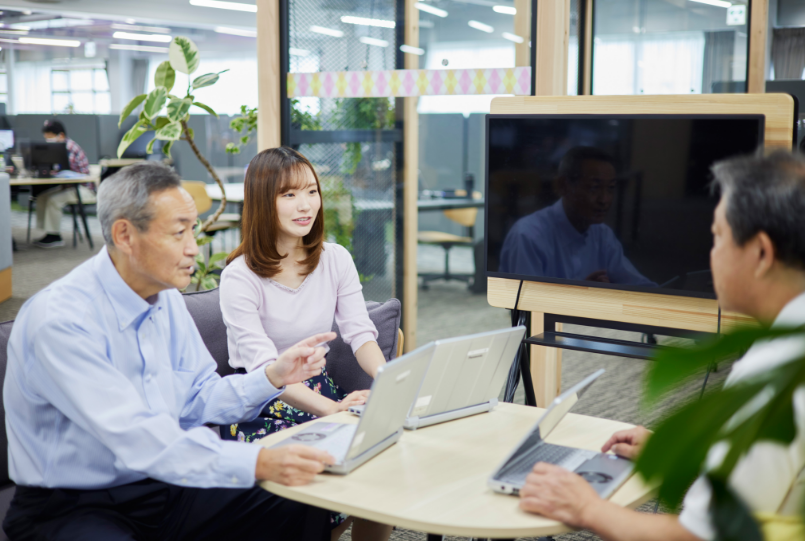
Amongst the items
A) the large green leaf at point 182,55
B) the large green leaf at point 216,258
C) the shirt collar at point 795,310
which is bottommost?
the large green leaf at point 216,258

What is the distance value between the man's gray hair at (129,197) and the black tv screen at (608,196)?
1.39 meters

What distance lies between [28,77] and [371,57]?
1343cm

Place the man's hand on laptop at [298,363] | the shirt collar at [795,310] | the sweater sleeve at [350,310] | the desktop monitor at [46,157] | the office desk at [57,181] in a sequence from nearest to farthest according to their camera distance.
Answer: the shirt collar at [795,310] < the man's hand on laptop at [298,363] < the sweater sleeve at [350,310] < the office desk at [57,181] < the desktop monitor at [46,157]

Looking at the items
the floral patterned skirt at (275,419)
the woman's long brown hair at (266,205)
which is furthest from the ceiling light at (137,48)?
the floral patterned skirt at (275,419)

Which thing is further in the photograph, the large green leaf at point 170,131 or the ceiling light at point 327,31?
the ceiling light at point 327,31

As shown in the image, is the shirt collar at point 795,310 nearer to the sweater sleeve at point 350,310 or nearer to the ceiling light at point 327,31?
the sweater sleeve at point 350,310

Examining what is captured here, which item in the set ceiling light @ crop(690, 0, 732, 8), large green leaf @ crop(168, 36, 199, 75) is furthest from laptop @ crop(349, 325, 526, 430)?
ceiling light @ crop(690, 0, 732, 8)

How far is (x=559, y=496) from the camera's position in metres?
1.29

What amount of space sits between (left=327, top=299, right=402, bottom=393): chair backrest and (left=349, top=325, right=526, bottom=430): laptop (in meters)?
0.71

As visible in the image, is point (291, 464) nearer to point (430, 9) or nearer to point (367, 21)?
point (367, 21)

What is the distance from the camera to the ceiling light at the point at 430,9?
3.93 m

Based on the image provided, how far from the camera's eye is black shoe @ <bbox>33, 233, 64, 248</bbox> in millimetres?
9195

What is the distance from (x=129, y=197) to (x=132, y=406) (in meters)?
0.45

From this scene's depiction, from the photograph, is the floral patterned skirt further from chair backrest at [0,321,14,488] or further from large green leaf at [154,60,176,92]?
large green leaf at [154,60,176,92]
